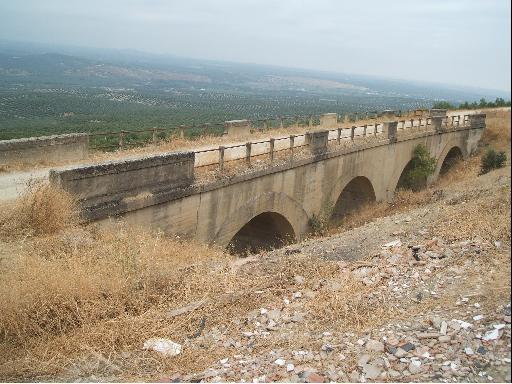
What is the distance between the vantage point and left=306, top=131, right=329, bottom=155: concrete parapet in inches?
647

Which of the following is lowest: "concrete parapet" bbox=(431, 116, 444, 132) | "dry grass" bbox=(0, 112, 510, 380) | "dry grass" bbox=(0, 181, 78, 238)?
"dry grass" bbox=(0, 112, 510, 380)

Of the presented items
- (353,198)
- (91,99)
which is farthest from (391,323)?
(353,198)

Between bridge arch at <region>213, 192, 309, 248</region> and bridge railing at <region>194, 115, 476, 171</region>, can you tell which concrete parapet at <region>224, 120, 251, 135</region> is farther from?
bridge arch at <region>213, 192, 309, 248</region>

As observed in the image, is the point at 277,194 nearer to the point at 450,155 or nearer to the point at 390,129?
the point at 390,129

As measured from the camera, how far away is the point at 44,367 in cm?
594

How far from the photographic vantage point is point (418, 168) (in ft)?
81.2

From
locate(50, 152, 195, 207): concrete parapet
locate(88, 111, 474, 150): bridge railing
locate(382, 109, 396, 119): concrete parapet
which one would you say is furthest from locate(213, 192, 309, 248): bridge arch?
locate(382, 109, 396, 119): concrete parapet

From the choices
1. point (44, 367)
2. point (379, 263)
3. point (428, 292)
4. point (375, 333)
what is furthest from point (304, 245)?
point (44, 367)

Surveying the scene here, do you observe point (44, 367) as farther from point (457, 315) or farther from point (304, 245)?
point (304, 245)

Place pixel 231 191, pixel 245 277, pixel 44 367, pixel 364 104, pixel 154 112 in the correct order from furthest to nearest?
pixel 364 104
pixel 154 112
pixel 231 191
pixel 245 277
pixel 44 367

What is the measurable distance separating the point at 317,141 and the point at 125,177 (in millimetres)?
8198

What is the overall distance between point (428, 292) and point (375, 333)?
138 cm

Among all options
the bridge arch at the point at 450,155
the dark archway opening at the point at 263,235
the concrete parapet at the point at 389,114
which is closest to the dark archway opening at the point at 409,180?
the bridge arch at the point at 450,155

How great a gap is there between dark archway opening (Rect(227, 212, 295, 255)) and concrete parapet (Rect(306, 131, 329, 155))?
268cm
